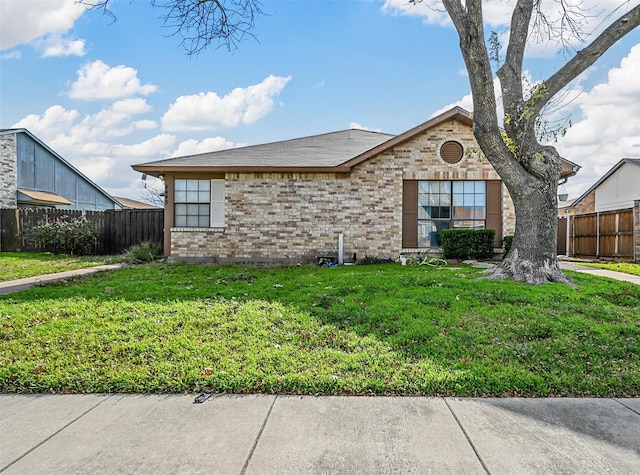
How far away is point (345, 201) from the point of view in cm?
1220

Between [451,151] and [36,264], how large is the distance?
12565mm

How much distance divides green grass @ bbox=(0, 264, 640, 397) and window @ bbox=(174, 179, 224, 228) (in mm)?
5490

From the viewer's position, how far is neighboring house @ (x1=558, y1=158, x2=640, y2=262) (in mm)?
13859

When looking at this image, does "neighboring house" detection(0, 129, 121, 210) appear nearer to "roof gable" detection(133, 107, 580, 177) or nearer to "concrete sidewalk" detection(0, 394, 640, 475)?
"roof gable" detection(133, 107, 580, 177)

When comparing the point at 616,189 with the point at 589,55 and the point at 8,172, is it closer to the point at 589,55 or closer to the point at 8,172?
the point at 589,55

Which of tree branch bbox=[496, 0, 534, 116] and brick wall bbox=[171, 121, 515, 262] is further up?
tree branch bbox=[496, 0, 534, 116]

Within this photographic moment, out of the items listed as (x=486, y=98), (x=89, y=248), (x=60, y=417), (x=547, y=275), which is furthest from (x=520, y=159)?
(x=89, y=248)

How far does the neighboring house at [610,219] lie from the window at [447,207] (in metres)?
5.65

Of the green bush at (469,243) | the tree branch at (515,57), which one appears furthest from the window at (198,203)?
the tree branch at (515,57)

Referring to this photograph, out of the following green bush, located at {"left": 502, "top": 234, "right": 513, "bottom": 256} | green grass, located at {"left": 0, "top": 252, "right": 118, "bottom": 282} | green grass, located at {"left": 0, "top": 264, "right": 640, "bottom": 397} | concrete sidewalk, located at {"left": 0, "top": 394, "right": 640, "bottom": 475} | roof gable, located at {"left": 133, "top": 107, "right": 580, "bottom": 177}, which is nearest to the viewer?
concrete sidewalk, located at {"left": 0, "top": 394, "right": 640, "bottom": 475}

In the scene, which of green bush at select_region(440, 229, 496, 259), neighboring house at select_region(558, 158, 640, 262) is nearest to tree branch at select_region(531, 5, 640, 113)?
green bush at select_region(440, 229, 496, 259)

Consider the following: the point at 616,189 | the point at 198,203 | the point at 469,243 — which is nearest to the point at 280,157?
the point at 198,203

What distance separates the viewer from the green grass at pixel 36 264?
996 cm

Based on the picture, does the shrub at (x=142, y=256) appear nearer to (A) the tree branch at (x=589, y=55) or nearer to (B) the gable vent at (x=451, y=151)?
(B) the gable vent at (x=451, y=151)
